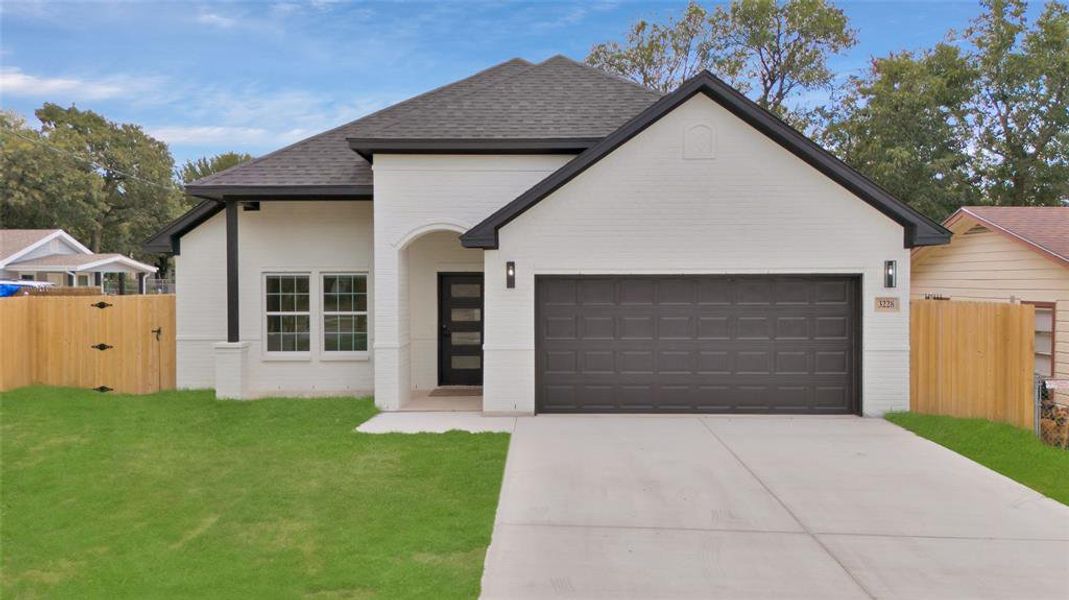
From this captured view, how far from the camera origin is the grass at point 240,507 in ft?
14.6

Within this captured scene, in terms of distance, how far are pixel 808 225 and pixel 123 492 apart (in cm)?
947

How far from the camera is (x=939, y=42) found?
864 inches

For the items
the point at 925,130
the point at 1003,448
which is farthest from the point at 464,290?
the point at 925,130

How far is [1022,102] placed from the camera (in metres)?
21.2

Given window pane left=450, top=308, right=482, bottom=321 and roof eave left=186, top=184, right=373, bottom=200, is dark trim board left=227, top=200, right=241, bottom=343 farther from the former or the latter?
window pane left=450, top=308, right=482, bottom=321

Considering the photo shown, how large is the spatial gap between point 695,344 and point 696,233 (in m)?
1.74

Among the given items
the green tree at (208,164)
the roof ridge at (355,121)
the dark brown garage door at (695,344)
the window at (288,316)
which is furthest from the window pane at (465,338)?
the green tree at (208,164)

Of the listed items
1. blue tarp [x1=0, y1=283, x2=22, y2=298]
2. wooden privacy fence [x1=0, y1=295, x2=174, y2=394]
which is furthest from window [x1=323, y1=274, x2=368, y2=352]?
blue tarp [x1=0, y1=283, x2=22, y2=298]

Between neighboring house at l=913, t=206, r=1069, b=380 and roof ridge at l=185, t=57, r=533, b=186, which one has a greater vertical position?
roof ridge at l=185, t=57, r=533, b=186

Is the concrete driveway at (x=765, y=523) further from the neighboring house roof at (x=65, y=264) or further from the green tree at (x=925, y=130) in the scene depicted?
the neighboring house roof at (x=65, y=264)

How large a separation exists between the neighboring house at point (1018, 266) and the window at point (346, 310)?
12025 mm

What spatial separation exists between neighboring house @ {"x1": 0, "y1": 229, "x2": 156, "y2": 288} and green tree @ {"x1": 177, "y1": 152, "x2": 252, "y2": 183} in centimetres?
2879

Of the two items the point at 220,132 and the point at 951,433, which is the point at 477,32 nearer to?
the point at 951,433

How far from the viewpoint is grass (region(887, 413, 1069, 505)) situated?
22.6 ft
